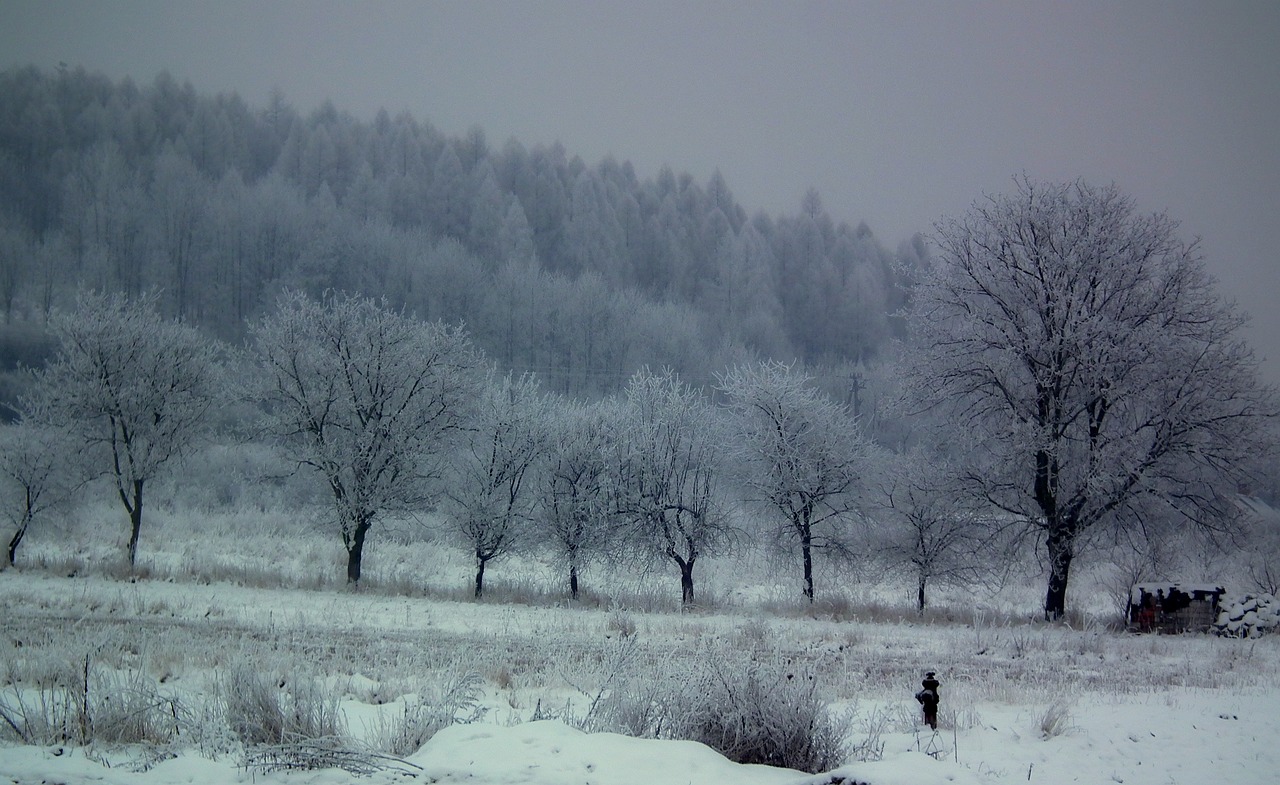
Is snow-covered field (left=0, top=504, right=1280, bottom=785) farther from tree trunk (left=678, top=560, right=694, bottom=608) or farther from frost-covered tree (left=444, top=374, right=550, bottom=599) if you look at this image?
frost-covered tree (left=444, top=374, right=550, bottom=599)

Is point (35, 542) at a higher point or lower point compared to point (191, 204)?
lower

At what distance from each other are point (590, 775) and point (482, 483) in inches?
832

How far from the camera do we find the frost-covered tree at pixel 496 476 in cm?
2491

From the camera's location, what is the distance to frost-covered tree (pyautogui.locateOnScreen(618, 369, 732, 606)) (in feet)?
83.0

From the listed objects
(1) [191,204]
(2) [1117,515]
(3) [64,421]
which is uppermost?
(1) [191,204]

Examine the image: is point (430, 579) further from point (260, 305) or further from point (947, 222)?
point (260, 305)

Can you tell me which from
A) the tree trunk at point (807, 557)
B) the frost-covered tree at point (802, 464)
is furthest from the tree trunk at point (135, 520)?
the tree trunk at point (807, 557)

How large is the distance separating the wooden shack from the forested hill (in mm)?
36868

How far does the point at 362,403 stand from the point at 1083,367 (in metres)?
21.0

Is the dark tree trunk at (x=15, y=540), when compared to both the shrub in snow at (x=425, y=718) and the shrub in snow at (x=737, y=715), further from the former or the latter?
the shrub in snow at (x=737, y=715)

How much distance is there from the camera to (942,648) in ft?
46.4

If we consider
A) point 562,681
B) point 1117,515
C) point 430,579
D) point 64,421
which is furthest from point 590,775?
point 64,421

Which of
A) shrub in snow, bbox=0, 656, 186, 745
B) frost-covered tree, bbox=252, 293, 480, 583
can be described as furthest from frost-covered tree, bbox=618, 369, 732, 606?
shrub in snow, bbox=0, 656, 186, 745

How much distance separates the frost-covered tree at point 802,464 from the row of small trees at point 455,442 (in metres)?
0.06
